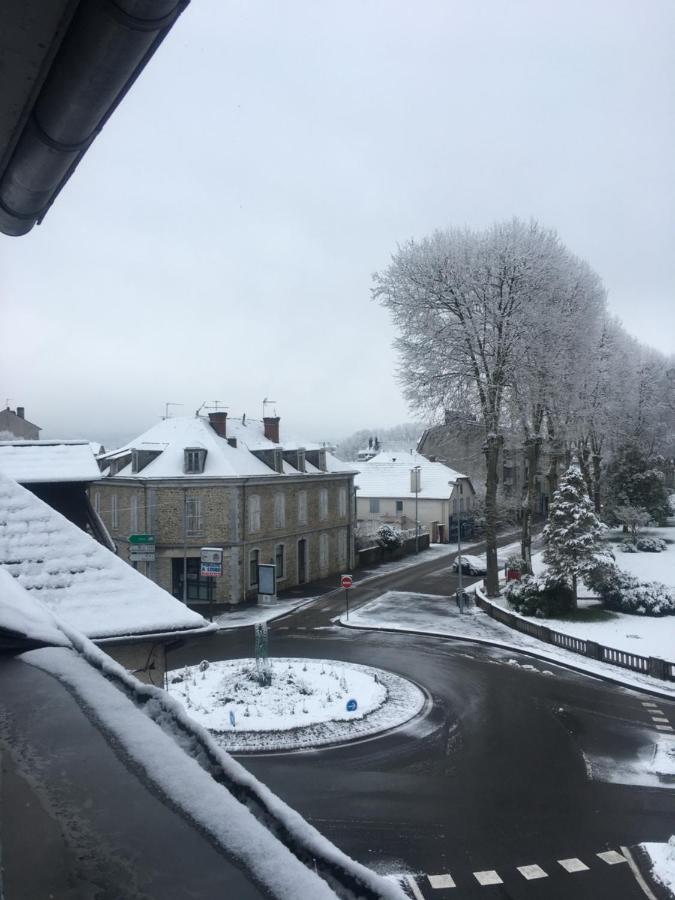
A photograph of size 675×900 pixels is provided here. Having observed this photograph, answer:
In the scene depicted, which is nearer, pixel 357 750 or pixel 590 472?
Answer: pixel 357 750

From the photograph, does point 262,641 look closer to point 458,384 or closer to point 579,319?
point 458,384

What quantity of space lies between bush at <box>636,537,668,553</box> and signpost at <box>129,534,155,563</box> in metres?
27.6

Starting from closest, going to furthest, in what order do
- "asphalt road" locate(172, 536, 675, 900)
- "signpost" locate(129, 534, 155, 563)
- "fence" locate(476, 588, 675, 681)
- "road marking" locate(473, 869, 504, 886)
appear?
"road marking" locate(473, 869, 504, 886), "asphalt road" locate(172, 536, 675, 900), "fence" locate(476, 588, 675, 681), "signpost" locate(129, 534, 155, 563)

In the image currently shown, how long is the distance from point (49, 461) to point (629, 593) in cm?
2303

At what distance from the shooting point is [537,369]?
93.7 ft

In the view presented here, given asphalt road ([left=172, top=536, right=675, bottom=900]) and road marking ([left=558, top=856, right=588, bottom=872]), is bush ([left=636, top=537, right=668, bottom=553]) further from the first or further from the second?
road marking ([left=558, top=856, right=588, bottom=872])

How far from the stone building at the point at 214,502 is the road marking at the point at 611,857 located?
21972 millimetres

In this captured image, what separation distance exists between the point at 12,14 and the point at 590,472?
48.7 meters

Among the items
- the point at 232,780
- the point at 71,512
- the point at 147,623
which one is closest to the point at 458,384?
the point at 71,512

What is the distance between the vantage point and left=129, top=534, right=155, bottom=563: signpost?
1077 inches

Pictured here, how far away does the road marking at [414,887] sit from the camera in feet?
29.7

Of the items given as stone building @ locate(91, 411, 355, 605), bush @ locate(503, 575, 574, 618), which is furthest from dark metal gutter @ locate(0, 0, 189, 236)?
stone building @ locate(91, 411, 355, 605)

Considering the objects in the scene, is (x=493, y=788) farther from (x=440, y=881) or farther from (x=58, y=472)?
(x=58, y=472)

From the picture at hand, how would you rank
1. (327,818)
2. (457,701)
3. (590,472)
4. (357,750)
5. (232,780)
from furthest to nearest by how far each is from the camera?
(590,472), (457,701), (357,750), (327,818), (232,780)
